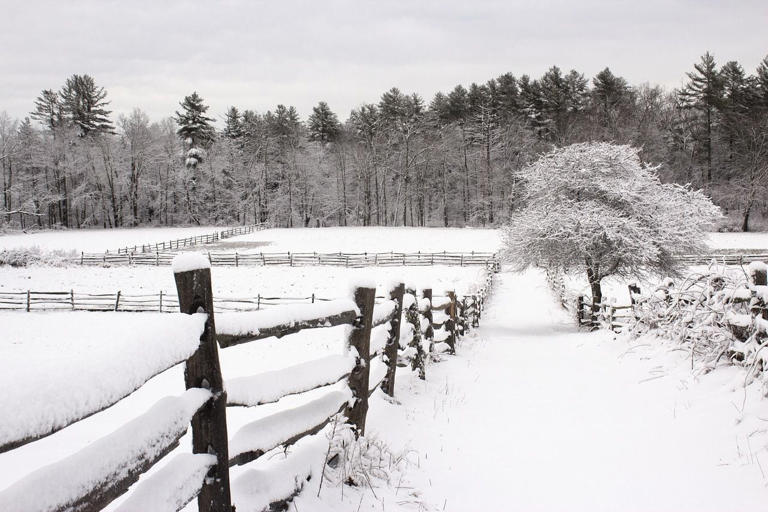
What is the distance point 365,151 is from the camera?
205 feet

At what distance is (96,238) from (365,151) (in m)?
32.6

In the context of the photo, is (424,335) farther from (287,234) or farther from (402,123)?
(402,123)

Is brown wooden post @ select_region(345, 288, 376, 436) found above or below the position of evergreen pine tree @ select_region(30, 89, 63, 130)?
below

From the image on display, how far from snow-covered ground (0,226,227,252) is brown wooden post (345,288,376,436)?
44751 millimetres

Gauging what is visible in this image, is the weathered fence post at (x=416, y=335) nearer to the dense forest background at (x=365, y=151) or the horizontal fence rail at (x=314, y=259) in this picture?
the horizontal fence rail at (x=314, y=259)

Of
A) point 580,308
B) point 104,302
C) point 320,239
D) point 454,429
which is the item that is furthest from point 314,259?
point 454,429

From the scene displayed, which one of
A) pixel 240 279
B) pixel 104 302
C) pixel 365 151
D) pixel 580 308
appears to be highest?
pixel 365 151

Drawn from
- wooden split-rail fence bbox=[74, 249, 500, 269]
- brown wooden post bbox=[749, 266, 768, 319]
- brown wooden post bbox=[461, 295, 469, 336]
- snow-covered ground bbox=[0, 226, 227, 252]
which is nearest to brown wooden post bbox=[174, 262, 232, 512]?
brown wooden post bbox=[749, 266, 768, 319]

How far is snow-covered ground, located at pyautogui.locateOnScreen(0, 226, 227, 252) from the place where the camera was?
4366cm

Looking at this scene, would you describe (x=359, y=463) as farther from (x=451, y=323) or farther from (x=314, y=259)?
(x=314, y=259)

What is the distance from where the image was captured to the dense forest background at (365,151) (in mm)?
52594

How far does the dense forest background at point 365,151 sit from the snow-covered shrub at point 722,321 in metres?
46.8

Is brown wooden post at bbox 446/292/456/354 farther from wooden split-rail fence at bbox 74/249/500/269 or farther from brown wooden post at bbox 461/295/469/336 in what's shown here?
wooden split-rail fence at bbox 74/249/500/269

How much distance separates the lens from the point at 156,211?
218ft
